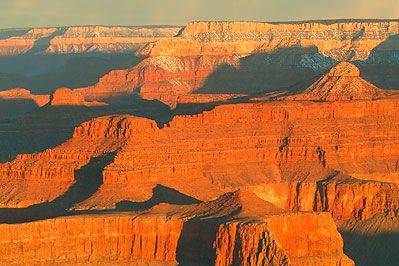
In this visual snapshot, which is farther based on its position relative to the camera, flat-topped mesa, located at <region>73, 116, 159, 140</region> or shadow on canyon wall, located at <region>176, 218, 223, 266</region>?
flat-topped mesa, located at <region>73, 116, 159, 140</region>

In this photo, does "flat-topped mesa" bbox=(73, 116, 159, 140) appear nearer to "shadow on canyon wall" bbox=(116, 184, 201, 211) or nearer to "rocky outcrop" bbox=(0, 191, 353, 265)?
"shadow on canyon wall" bbox=(116, 184, 201, 211)

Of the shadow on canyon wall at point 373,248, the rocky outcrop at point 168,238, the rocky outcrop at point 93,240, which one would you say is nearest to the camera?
the rocky outcrop at point 168,238

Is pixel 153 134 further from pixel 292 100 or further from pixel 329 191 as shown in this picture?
pixel 292 100

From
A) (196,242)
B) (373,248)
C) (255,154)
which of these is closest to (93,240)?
(196,242)

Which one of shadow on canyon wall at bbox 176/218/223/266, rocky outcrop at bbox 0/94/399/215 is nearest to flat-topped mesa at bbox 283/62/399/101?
rocky outcrop at bbox 0/94/399/215

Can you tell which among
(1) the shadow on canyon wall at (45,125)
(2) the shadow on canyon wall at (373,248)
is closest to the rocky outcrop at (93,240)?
(2) the shadow on canyon wall at (373,248)

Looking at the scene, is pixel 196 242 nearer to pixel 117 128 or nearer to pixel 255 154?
pixel 117 128

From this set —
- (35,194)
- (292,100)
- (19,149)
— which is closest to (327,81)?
(292,100)

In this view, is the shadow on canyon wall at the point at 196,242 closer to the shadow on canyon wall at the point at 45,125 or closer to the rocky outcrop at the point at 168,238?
the rocky outcrop at the point at 168,238
